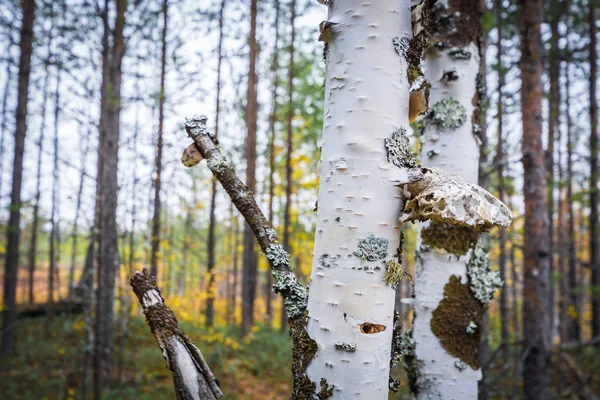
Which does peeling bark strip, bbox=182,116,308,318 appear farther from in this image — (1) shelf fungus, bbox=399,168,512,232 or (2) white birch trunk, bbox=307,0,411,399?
(1) shelf fungus, bbox=399,168,512,232

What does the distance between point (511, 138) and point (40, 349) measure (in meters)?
13.0

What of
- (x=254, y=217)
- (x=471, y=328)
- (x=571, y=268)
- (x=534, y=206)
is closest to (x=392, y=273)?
(x=254, y=217)

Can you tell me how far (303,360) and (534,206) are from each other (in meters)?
4.11

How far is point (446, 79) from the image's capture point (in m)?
2.28

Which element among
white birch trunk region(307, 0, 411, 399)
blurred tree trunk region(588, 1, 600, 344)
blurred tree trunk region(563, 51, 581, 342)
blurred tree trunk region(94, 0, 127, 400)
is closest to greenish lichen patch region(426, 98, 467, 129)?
white birch trunk region(307, 0, 411, 399)

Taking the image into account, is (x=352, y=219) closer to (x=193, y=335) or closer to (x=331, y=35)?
(x=331, y=35)

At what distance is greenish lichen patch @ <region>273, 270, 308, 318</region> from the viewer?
1.32 meters

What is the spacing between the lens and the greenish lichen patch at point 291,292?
1320 mm

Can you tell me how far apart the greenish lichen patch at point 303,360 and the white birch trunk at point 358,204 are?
0.9 inches

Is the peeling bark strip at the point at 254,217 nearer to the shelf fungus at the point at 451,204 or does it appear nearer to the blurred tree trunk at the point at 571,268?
the shelf fungus at the point at 451,204

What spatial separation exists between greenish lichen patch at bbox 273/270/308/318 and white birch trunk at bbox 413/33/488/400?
1111 mm

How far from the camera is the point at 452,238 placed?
2.14m

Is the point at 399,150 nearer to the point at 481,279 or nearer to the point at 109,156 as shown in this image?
the point at 481,279

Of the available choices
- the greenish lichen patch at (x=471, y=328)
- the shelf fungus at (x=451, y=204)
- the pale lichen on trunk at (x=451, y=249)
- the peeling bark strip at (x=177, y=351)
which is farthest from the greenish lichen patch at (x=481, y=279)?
the peeling bark strip at (x=177, y=351)
